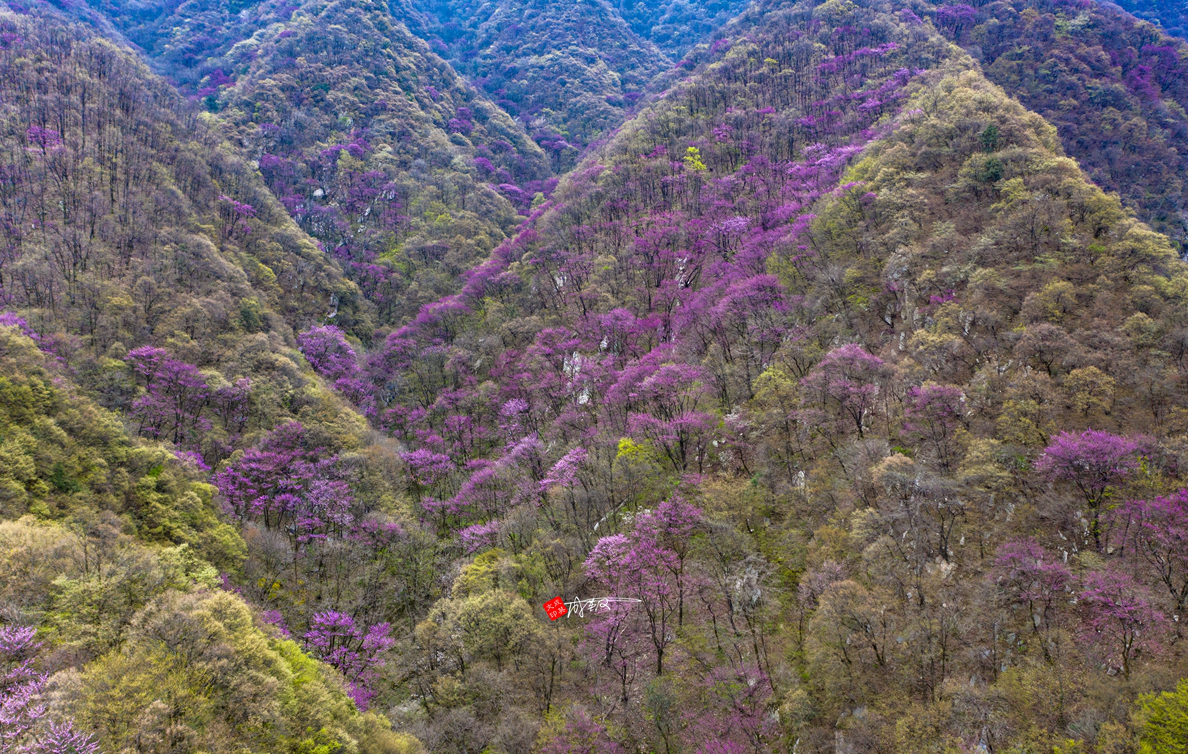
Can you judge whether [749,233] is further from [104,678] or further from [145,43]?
[145,43]

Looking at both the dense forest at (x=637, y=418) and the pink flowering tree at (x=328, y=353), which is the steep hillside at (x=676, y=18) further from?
the pink flowering tree at (x=328, y=353)

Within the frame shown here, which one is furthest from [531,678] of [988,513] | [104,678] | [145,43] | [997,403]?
[145,43]

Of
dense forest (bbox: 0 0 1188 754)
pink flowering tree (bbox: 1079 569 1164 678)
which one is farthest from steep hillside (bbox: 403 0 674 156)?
pink flowering tree (bbox: 1079 569 1164 678)

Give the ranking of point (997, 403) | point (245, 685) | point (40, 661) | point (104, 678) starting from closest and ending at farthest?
point (104, 678) < point (40, 661) < point (245, 685) < point (997, 403)

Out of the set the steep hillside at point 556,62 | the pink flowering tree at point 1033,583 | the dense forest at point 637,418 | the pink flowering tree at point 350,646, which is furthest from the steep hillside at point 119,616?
the steep hillside at point 556,62

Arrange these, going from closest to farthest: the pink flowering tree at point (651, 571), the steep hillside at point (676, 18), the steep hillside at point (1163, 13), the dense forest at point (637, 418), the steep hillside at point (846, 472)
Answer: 1. the dense forest at point (637, 418)
2. the steep hillside at point (846, 472)
3. the pink flowering tree at point (651, 571)
4. the steep hillside at point (1163, 13)
5. the steep hillside at point (676, 18)

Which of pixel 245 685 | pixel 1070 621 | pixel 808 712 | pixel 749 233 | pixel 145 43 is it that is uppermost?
pixel 145 43

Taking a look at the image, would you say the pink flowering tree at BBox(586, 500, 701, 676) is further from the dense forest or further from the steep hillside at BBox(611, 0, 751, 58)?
the steep hillside at BBox(611, 0, 751, 58)
